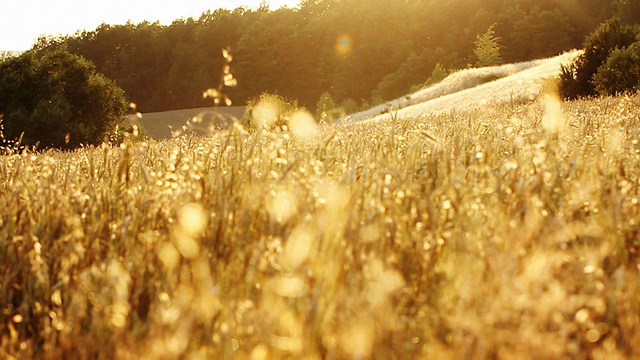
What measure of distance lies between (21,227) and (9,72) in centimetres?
3745

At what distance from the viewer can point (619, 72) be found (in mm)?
18219

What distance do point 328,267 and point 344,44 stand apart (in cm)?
7431

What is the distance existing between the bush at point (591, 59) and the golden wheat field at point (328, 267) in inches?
733

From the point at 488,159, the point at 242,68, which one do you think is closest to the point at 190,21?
the point at 242,68

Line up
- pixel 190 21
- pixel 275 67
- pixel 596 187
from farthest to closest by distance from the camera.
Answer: pixel 190 21 < pixel 275 67 < pixel 596 187

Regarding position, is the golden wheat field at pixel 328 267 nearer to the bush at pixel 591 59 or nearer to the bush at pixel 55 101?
the bush at pixel 591 59

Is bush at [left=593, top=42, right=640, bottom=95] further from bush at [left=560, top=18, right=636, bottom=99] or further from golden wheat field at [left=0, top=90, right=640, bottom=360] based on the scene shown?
golden wheat field at [left=0, top=90, right=640, bottom=360]

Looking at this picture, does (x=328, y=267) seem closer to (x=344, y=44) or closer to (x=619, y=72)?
(x=619, y=72)

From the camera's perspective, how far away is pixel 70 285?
5.62ft

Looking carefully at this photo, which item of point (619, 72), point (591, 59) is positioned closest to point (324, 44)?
point (591, 59)

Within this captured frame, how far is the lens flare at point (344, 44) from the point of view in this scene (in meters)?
72.4

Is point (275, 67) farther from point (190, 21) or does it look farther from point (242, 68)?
point (190, 21)

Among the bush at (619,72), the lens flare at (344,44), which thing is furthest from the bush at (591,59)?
the lens flare at (344,44)

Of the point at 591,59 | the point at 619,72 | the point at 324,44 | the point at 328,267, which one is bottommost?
the point at 619,72
